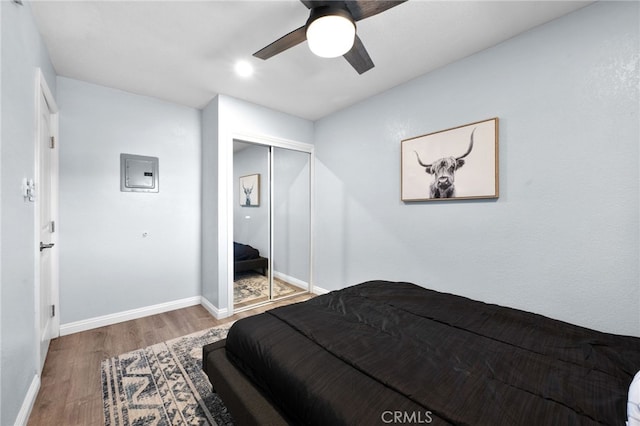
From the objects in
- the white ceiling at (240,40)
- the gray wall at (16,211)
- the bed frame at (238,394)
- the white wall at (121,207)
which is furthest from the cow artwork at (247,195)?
the bed frame at (238,394)

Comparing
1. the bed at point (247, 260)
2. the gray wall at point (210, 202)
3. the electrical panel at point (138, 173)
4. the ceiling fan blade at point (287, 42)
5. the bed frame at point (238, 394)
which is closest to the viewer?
the bed frame at point (238, 394)

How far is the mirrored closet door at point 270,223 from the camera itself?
333 centimetres

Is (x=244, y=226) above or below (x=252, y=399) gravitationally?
above

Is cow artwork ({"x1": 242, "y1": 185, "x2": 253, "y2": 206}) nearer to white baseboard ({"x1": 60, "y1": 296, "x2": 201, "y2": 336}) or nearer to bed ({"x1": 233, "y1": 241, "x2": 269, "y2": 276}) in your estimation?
bed ({"x1": 233, "y1": 241, "x2": 269, "y2": 276})

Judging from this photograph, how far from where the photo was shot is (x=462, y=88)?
236 cm

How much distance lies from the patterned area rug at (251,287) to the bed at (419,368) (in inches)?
66.8

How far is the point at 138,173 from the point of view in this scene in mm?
3023

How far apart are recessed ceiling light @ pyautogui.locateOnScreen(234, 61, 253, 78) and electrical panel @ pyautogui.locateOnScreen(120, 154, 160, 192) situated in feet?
4.82

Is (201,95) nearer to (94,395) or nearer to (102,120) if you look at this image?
(102,120)

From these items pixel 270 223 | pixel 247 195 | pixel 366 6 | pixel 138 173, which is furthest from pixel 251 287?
pixel 366 6

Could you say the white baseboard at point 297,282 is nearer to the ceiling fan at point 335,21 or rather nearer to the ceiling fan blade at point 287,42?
the ceiling fan blade at point 287,42

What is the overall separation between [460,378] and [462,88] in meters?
2.29

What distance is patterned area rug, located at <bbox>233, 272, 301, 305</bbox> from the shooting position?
132 inches

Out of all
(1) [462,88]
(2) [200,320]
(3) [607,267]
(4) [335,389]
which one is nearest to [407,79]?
(1) [462,88]
